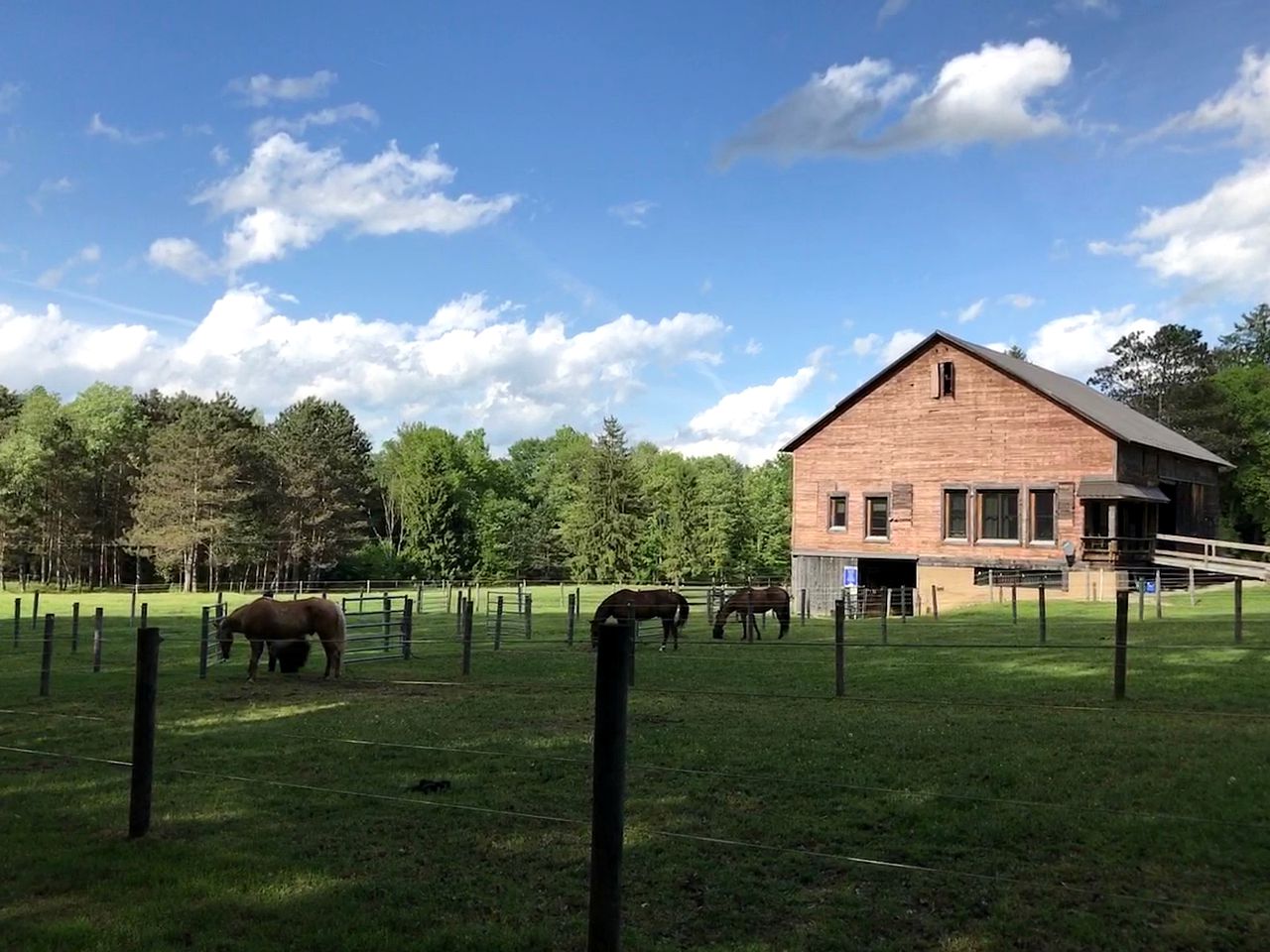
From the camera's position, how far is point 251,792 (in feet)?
24.2

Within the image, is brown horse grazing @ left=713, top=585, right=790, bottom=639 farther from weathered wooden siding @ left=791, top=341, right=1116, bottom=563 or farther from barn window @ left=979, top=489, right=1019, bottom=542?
barn window @ left=979, top=489, right=1019, bottom=542

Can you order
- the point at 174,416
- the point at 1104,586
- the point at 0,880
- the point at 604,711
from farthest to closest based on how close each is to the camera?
the point at 174,416 < the point at 1104,586 < the point at 0,880 < the point at 604,711

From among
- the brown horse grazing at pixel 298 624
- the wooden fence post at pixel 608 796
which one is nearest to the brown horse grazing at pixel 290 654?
the brown horse grazing at pixel 298 624

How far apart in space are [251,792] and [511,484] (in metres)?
90.8

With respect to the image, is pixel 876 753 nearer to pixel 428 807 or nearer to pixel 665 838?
pixel 665 838

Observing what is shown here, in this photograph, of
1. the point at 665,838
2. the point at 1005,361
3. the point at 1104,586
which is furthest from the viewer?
the point at 1005,361

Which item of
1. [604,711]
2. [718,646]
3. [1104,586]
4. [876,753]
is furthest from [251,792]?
[1104,586]

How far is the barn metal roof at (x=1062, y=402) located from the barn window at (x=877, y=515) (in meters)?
3.93

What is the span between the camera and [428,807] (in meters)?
6.86

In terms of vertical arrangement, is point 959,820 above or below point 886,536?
below

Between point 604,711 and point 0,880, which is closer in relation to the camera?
point 604,711

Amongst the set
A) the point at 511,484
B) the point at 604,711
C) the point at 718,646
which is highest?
the point at 511,484

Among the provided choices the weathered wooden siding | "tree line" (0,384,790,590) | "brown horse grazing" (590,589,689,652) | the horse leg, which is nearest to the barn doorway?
the weathered wooden siding

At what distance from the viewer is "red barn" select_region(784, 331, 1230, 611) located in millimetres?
34344
